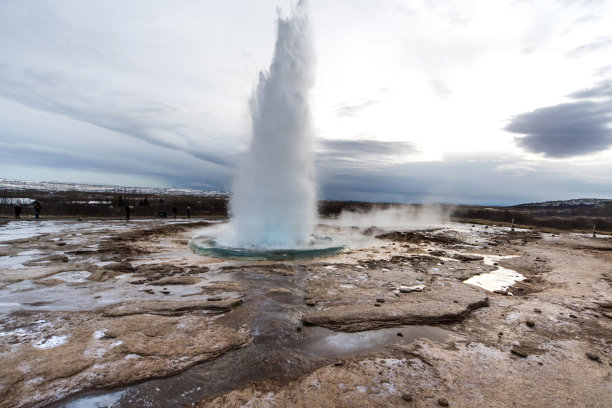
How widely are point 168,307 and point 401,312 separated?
4.32 metres

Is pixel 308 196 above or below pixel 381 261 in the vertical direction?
above

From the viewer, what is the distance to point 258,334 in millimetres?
4523

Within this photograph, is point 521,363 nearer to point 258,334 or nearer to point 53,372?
point 258,334

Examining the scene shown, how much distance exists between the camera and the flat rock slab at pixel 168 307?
5.16 metres

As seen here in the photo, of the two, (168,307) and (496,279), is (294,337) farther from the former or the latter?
(496,279)

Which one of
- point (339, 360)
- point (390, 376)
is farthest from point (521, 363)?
point (339, 360)

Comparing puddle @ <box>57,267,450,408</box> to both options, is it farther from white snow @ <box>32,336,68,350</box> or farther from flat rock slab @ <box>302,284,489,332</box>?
white snow @ <box>32,336,68,350</box>

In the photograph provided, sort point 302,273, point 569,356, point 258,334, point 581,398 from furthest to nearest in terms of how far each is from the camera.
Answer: point 302,273
point 258,334
point 569,356
point 581,398

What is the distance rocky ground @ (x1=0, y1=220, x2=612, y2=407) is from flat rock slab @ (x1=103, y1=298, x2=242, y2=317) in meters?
0.04

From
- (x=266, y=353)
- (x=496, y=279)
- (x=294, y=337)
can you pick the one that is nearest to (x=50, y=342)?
(x=266, y=353)

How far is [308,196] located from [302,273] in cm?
618

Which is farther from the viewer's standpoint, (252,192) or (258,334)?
(252,192)

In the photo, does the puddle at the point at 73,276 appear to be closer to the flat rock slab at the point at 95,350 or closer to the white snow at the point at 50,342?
the flat rock slab at the point at 95,350

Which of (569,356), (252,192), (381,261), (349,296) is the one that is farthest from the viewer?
(252,192)
